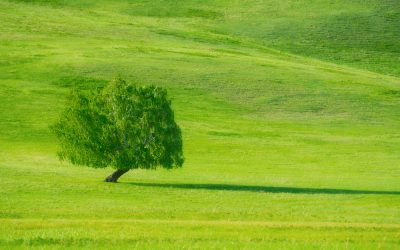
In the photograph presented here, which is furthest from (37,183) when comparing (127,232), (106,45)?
(106,45)

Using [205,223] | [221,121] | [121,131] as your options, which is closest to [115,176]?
[121,131]

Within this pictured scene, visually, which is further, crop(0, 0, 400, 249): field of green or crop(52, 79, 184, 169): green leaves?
crop(52, 79, 184, 169): green leaves

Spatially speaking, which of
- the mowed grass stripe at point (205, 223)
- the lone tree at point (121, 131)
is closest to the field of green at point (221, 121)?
the mowed grass stripe at point (205, 223)

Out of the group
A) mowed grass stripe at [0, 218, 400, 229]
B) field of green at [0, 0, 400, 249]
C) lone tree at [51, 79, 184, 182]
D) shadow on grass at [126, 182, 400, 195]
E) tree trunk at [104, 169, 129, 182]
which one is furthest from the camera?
tree trunk at [104, 169, 129, 182]

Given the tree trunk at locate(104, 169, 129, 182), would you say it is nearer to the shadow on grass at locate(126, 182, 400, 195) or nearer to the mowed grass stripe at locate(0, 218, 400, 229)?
the shadow on grass at locate(126, 182, 400, 195)

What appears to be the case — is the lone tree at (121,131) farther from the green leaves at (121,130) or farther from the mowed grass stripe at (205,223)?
the mowed grass stripe at (205,223)

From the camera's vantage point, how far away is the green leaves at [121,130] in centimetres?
4900

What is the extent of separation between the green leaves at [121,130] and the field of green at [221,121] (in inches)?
56.6

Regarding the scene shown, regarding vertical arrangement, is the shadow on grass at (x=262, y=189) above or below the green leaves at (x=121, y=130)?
below

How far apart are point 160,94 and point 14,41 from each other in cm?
6537

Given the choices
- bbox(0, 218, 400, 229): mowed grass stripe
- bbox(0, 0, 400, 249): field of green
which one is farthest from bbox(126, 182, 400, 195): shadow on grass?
bbox(0, 218, 400, 229): mowed grass stripe

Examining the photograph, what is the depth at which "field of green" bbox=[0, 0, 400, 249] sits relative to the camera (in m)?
29.8

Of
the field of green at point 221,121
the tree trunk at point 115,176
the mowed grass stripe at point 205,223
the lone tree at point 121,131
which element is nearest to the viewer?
the field of green at point 221,121

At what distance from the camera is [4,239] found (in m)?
24.1
